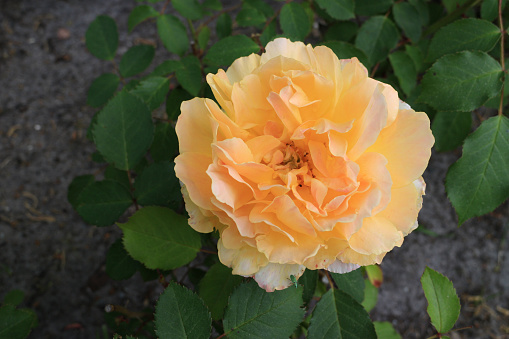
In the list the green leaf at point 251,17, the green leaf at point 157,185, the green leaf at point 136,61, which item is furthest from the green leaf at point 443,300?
the green leaf at point 136,61

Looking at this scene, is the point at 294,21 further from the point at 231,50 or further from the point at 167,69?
the point at 167,69

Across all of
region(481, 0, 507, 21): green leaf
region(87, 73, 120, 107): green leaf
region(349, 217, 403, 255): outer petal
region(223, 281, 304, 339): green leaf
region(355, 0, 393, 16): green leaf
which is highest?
region(481, 0, 507, 21): green leaf

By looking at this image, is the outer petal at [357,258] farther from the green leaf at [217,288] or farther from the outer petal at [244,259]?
the green leaf at [217,288]

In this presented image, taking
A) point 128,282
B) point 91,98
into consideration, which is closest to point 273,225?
point 91,98

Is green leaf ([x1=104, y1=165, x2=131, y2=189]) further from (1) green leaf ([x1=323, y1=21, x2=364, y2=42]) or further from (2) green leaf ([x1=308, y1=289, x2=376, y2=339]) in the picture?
(1) green leaf ([x1=323, y1=21, x2=364, y2=42])

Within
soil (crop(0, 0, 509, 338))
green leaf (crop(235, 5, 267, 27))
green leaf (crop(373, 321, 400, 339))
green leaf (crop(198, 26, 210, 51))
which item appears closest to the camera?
green leaf (crop(235, 5, 267, 27))

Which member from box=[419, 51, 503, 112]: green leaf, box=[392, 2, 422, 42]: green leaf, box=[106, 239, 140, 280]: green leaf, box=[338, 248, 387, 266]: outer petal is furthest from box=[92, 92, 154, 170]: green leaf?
box=[392, 2, 422, 42]: green leaf
